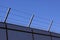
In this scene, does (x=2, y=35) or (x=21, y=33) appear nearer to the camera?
(x=2, y=35)

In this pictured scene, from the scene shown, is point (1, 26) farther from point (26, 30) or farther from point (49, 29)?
point (49, 29)

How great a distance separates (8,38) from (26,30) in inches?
68.5

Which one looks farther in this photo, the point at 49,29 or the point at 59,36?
the point at 59,36

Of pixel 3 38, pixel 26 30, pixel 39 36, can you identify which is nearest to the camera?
pixel 3 38

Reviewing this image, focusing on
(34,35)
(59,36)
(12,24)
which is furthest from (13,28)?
(59,36)

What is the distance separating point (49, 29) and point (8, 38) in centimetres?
387

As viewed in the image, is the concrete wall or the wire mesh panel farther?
the concrete wall

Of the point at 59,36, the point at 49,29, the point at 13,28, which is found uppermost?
the point at 13,28

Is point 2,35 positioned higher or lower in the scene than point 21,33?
higher

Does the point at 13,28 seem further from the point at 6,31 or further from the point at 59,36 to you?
the point at 59,36

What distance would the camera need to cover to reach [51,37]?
1606 cm

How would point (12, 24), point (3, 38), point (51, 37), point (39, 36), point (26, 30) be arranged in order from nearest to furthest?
point (3, 38)
point (12, 24)
point (26, 30)
point (39, 36)
point (51, 37)

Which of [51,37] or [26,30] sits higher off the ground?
[26,30]

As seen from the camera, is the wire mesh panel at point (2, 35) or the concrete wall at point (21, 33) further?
the concrete wall at point (21, 33)
